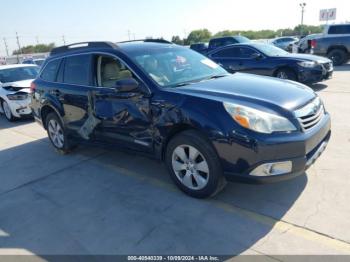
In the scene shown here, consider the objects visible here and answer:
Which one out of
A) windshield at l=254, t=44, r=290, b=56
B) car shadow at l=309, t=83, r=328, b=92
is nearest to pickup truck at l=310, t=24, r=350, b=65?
car shadow at l=309, t=83, r=328, b=92

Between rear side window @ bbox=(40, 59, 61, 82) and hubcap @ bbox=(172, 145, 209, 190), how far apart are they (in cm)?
314

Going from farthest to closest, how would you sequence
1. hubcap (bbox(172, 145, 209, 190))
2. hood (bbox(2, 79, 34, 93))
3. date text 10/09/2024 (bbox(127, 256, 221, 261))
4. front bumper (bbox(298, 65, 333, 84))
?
front bumper (bbox(298, 65, 333, 84)) < hood (bbox(2, 79, 34, 93)) < hubcap (bbox(172, 145, 209, 190)) < date text 10/09/2024 (bbox(127, 256, 221, 261))

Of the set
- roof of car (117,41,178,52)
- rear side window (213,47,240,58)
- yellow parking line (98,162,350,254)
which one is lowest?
yellow parking line (98,162,350,254)

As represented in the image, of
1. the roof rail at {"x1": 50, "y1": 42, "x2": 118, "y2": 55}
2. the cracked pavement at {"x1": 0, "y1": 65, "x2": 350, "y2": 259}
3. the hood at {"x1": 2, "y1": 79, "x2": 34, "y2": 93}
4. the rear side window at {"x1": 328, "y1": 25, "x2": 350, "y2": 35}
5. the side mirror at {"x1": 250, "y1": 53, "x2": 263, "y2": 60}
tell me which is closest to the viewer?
the cracked pavement at {"x1": 0, "y1": 65, "x2": 350, "y2": 259}

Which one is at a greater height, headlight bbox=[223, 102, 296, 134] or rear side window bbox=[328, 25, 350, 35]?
rear side window bbox=[328, 25, 350, 35]

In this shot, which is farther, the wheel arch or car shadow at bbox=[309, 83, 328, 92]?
the wheel arch

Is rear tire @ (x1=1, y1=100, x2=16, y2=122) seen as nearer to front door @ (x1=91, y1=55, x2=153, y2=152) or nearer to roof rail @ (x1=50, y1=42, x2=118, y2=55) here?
roof rail @ (x1=50, y1=42, x2=118, y2=55)

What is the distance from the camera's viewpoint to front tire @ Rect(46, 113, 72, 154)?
588 cm

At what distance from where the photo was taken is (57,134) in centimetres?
605

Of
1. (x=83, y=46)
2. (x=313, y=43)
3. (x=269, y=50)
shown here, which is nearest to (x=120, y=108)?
(x=83, y=46)

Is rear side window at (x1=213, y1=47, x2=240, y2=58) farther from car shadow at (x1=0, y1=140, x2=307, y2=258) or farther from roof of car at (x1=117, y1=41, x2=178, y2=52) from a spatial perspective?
car shadow at (x1=0, y1=140, x2=307, y2=258)

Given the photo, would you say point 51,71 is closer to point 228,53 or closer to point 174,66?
point 174,66

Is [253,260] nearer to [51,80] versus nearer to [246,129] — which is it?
[246,129]

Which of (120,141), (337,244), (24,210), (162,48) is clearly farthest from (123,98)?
(337,244)
